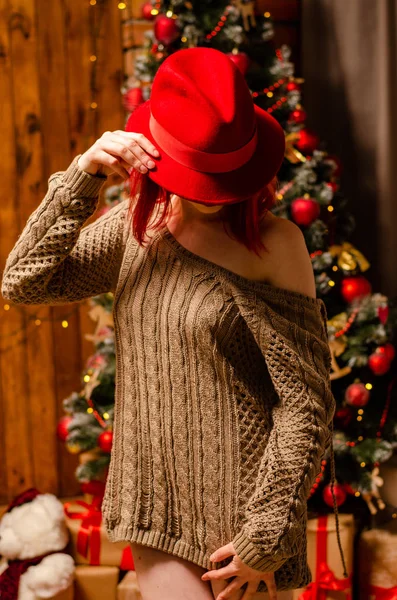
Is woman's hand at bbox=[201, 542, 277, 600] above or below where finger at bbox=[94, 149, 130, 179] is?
below

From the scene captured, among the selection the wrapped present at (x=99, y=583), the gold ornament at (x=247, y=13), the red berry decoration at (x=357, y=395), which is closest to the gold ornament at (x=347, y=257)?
the red berry decoration at (x=357, y=395)

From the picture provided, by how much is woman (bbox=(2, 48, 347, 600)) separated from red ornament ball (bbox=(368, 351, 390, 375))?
90cm

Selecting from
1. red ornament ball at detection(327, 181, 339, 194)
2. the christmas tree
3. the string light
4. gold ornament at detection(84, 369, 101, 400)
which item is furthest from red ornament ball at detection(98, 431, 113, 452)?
the string light

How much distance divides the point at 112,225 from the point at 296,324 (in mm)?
368

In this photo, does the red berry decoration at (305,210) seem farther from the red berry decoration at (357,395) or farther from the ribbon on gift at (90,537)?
the ribbon on gift at (90,537)

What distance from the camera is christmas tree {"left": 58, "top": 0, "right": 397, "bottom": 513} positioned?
212 centimetres

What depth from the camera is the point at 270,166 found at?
1.16 metres

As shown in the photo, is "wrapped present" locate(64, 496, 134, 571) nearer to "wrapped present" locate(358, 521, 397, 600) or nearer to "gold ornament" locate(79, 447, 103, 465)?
"gold ornament" locate(79, 447, 103, 465)

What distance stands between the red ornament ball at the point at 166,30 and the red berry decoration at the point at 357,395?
3.57 feet

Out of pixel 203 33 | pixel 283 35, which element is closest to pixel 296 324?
pixel 203 33

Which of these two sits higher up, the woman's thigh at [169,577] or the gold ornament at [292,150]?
the gold ornament at [292,150]

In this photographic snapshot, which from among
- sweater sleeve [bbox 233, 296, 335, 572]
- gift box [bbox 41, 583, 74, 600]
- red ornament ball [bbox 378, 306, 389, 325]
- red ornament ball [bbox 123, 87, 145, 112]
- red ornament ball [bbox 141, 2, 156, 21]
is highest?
red ornament ball [bbox 141, 2, 156, 21]

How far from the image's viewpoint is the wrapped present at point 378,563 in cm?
225

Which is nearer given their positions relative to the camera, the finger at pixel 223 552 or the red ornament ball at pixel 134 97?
the finger at pixel 223 552
